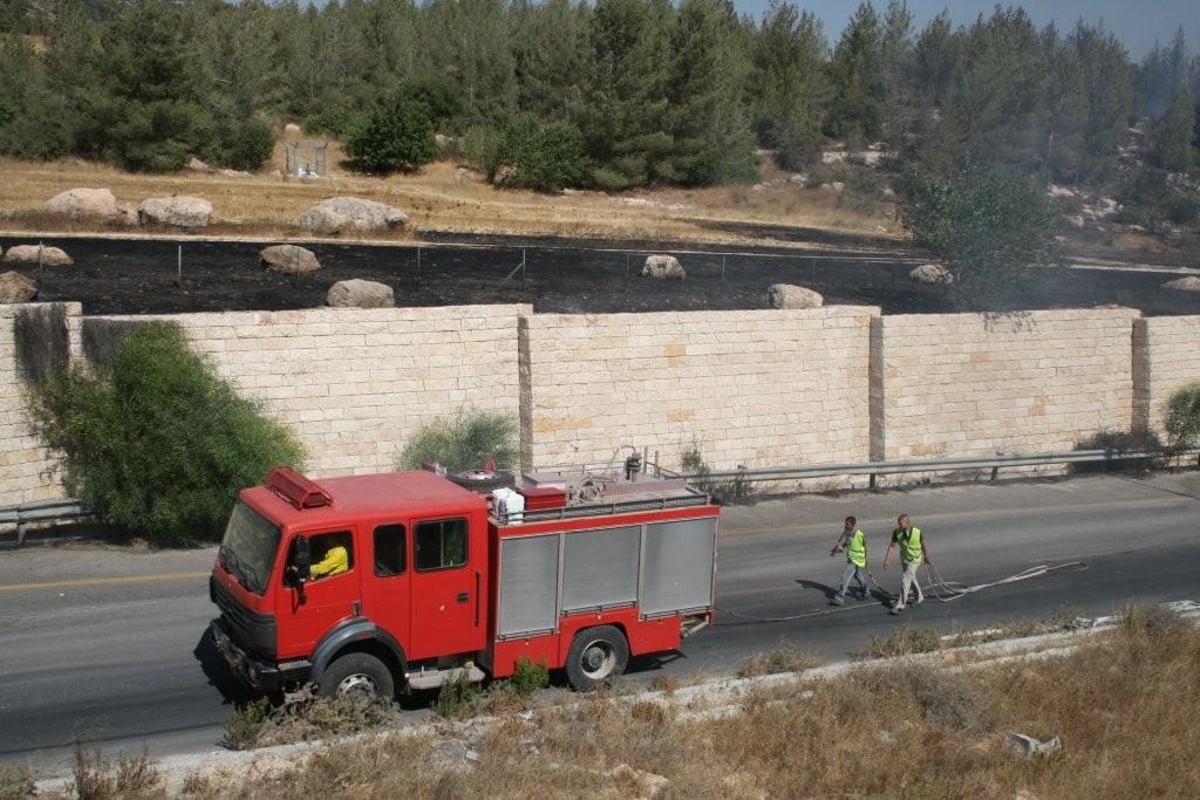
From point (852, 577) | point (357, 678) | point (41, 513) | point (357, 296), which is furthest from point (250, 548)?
point (357, 296)

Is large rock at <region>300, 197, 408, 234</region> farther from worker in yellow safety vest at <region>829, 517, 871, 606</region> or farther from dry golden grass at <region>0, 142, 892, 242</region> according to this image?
worker in yellow safety vest at <region>829, 517, 871, 606</region>

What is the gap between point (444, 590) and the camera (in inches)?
489

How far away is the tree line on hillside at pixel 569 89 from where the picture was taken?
167 feet

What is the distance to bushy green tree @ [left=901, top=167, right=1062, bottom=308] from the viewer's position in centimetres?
3130

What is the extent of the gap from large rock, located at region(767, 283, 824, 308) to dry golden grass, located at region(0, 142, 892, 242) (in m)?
13.1

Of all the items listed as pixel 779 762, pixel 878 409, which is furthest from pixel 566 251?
pixel 779 762

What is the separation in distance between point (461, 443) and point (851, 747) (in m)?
Result: 11.0

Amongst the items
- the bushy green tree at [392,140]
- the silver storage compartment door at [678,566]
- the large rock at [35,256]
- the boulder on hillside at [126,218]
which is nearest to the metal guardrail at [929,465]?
the silver storage compartment door at [678,566]

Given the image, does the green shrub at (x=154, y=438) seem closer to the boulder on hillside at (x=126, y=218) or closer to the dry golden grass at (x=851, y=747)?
the dry golden grass at (x=851, y=747)

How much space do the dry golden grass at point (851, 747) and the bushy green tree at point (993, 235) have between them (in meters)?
17.9

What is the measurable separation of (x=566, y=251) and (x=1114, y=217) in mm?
45337

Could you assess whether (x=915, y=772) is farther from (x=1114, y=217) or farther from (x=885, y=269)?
(x=1114, y=217)

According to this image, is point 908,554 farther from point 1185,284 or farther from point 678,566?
point 1185,284

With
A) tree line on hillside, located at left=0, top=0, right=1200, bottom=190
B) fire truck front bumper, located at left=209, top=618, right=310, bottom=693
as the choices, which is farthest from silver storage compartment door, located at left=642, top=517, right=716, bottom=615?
tree line on hillside, located at left=0, top=0, right=1200, bottom=190
